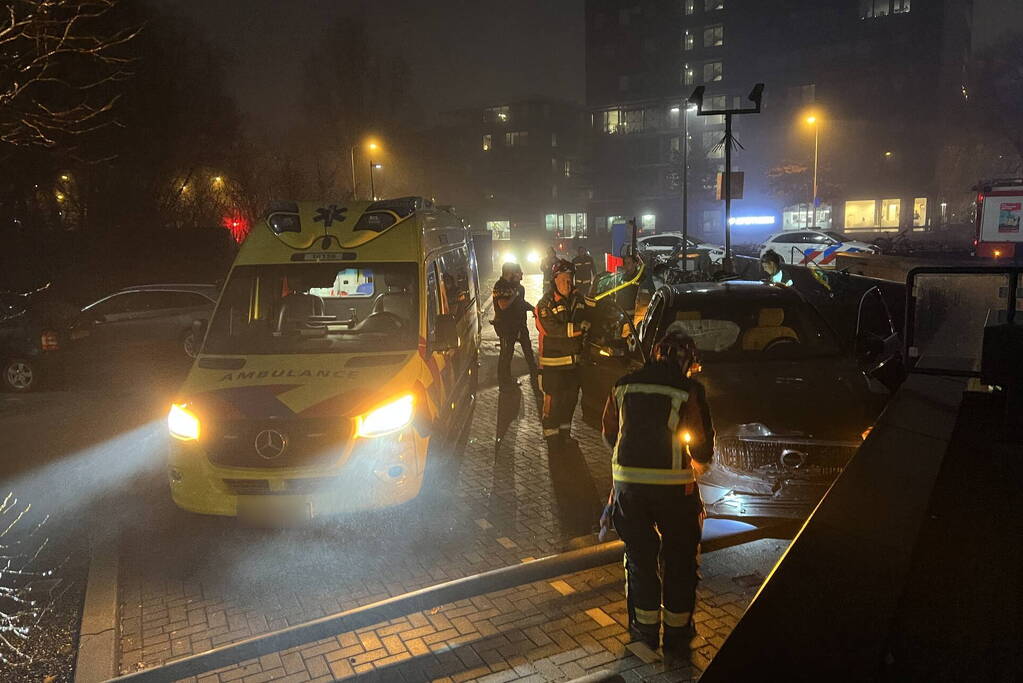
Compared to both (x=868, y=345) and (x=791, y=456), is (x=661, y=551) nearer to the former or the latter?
(x=791, y=456)

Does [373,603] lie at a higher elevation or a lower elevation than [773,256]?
lower

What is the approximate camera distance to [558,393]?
790 centimetres

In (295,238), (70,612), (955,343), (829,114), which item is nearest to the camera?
(70,612)

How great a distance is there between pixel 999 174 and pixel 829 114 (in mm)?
20172

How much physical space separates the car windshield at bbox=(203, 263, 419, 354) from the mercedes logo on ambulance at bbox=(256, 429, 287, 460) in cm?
96

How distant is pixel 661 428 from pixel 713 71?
6939 centimetres

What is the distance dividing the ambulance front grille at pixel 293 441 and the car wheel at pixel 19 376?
8.98m

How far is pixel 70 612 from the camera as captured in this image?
4.91 m

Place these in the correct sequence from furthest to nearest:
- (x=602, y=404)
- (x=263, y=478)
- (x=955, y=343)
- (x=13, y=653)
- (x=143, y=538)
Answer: (x=955, y=343) < (x=602, y=404) < (x=143, y=538) < (x=263, y=478) < (x=13, y=653)

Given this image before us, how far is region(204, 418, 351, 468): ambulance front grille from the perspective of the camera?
5285 mm

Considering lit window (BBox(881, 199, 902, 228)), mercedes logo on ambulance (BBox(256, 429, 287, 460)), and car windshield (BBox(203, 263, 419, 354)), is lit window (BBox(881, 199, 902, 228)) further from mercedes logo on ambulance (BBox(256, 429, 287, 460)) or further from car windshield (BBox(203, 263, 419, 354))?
mercedes logo on ambulance (BBox(256, 429, 287, 460))

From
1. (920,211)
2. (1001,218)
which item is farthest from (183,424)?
(920,211)

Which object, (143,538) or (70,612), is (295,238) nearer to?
(143,538)

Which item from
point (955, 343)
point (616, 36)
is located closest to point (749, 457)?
point (955, 343)
